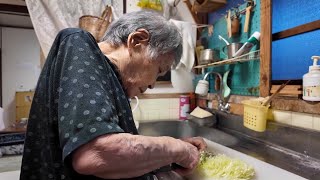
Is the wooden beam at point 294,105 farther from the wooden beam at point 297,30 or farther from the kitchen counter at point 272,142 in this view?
the wooden beam at point 297,30


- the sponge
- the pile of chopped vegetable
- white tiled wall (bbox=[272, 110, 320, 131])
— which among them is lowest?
the pile of chopped vegetable

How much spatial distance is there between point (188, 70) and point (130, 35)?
1372 mm

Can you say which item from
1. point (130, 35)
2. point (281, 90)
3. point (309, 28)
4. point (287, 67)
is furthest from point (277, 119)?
point (130, 35)

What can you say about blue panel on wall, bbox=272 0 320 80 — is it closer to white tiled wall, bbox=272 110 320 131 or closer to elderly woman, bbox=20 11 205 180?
white tiled wall, bbox=272 110 320 131

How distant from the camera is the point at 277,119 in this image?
1219mm

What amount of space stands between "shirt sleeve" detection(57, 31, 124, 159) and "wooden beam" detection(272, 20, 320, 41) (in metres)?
1.03

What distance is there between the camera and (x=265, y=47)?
52.0 inches

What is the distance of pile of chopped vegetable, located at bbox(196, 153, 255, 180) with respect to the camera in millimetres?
761

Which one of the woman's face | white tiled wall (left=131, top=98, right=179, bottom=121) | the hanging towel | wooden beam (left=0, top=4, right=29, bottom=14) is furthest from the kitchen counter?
wooden beam (left=0, top=4, right=29, bottom=14)

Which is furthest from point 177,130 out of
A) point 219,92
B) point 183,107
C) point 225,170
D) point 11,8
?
point 11,8

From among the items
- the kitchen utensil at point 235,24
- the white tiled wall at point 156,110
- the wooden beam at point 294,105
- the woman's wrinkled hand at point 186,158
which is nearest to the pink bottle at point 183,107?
the white tiled wall at point 156,110

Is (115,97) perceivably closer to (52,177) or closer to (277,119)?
(52,177)

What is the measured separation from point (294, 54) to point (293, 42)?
0.06 m

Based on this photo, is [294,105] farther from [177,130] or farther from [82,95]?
[82,95]
